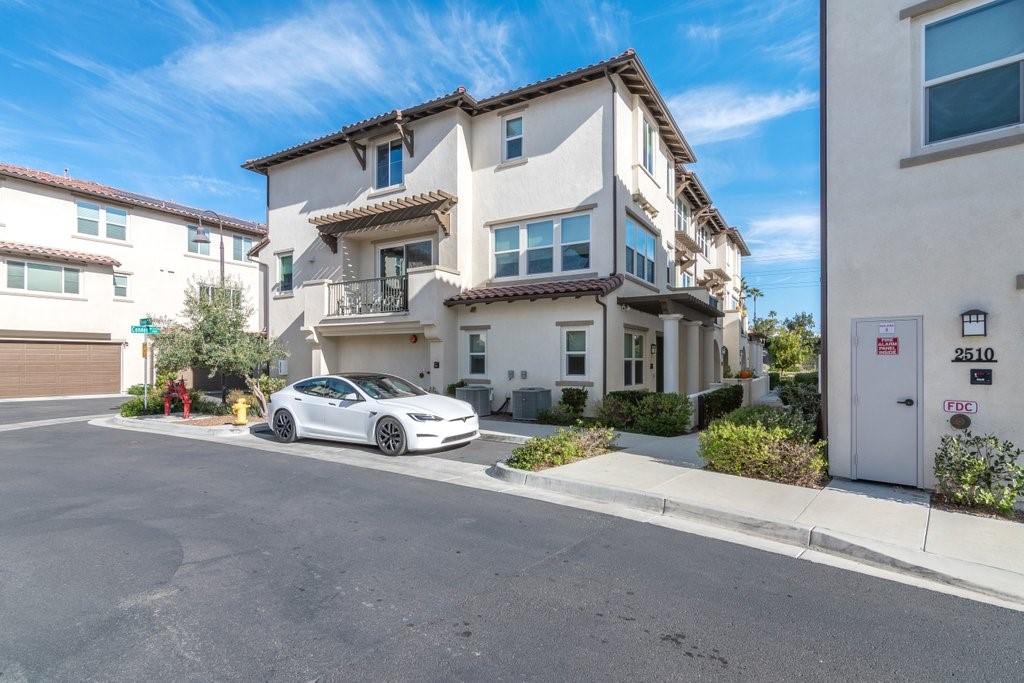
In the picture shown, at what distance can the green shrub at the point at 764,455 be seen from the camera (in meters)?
7.02

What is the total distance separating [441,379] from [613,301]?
5319mm

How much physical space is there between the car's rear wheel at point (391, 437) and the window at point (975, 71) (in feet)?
29.1

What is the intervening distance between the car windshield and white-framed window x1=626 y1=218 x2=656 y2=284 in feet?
23.6

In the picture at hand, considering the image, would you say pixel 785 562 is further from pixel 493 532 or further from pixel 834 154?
pixel 834 154

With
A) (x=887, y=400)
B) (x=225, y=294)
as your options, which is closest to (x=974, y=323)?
(x=887, y=400)

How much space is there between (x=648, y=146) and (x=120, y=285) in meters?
25.0

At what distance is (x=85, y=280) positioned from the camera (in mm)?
24172

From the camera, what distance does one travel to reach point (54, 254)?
22.7 m

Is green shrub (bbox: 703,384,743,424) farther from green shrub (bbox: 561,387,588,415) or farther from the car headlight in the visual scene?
the car headlight

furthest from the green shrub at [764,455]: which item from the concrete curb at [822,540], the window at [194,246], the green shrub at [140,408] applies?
the window at [194,246]

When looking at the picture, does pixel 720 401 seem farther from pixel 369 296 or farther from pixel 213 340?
pixel 213 340

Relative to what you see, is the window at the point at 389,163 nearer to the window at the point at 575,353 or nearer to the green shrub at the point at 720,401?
the window at the point at 575,353

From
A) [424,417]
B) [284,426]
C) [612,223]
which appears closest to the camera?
[424,417]

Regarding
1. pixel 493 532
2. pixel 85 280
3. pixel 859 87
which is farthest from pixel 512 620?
pixel 85 280
